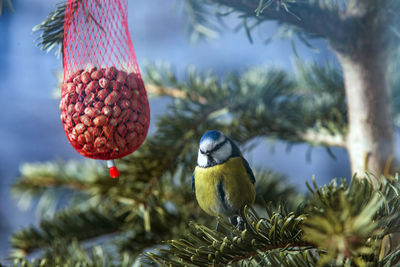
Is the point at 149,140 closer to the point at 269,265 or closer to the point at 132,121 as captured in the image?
the point at 132,121

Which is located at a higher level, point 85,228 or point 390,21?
point 390,21

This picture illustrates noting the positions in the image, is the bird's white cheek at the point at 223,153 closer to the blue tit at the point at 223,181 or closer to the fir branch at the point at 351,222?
the blue tit at the point at 223,181

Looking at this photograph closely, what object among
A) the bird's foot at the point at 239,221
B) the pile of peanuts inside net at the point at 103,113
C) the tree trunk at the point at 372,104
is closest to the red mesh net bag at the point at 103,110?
the pile of peanuts inside net at the point at 103,113

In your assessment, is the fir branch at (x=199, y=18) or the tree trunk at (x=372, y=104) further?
the fir branch at (x=199, y=18)

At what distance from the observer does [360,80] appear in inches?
14.2

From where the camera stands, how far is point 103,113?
29cm

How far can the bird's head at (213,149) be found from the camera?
11.9 inches

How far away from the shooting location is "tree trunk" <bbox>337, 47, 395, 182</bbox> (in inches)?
14.0

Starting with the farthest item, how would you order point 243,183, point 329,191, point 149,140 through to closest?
point 149,140 → point 243,183 → point 329,191

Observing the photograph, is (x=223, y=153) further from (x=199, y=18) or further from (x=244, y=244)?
(x=199, y=18)

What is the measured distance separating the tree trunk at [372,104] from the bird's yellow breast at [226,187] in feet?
0.42

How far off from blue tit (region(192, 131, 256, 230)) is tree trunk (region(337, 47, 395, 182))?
129mm

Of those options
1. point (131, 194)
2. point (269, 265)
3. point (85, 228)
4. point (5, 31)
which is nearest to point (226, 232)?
point (269, 265)

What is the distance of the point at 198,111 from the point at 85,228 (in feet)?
0.69
